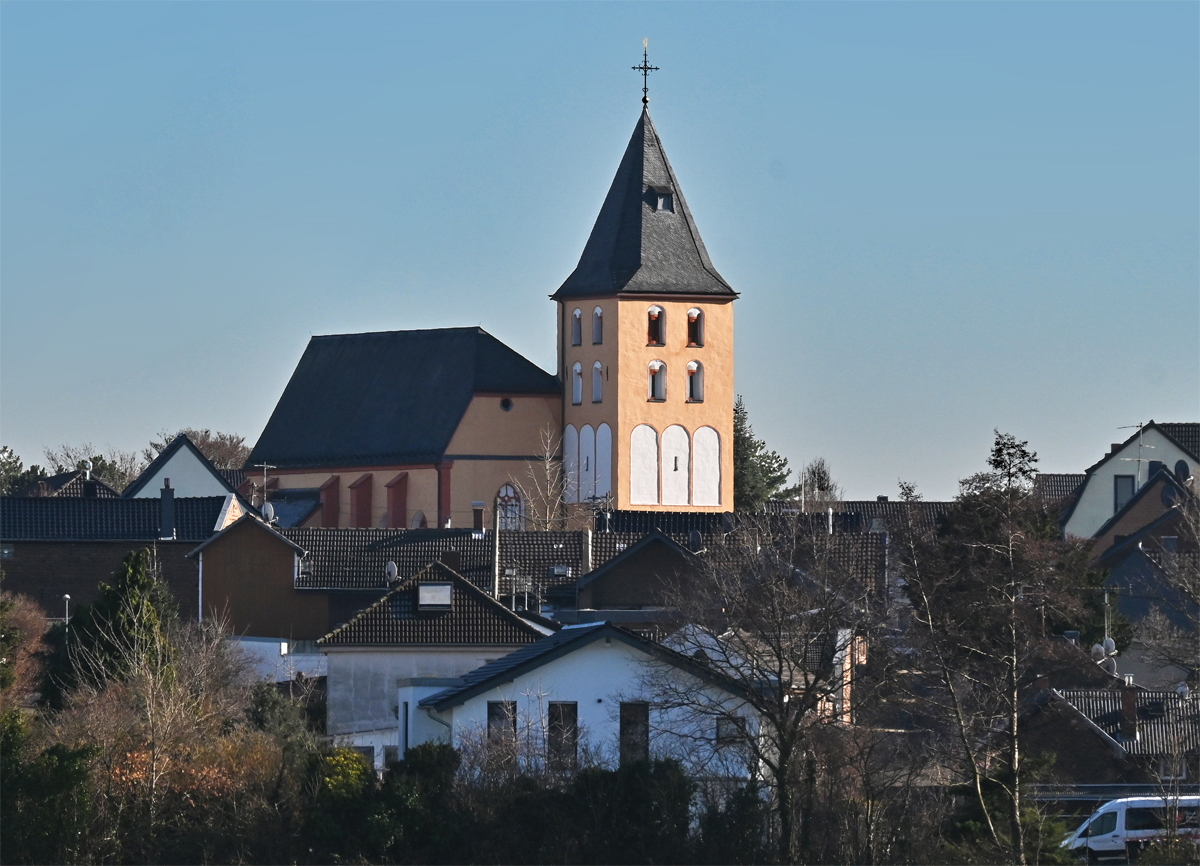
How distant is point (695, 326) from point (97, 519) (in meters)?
Answer: 19.0

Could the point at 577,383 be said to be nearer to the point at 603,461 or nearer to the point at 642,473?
the point at 603,461

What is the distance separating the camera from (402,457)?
72.8m

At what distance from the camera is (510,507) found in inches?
2756

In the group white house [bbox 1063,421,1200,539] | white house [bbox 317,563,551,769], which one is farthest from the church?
white house [bbox 317,563,551,769]

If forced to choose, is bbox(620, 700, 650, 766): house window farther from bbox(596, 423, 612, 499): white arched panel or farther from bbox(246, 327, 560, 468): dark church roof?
bbox(246, 327, 560, 468): dark church roof

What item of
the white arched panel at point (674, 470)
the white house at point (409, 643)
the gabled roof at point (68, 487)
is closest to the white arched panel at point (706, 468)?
Answer: the white arched panel at point (674, 470)

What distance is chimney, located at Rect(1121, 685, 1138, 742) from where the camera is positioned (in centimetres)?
3522

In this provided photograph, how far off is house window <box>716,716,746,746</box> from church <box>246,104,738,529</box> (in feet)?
124

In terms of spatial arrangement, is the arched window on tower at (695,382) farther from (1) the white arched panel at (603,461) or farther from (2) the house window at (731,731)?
(2) the house window at (731,731)

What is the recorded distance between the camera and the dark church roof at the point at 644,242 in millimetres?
69250

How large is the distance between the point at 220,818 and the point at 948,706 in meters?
8.70

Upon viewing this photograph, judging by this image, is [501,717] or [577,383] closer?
[501,717]

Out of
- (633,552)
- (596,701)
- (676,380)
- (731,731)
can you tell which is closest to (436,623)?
(596,701)

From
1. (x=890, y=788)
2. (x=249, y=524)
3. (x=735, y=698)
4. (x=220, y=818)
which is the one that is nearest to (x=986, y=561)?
(x=735, y=698)
